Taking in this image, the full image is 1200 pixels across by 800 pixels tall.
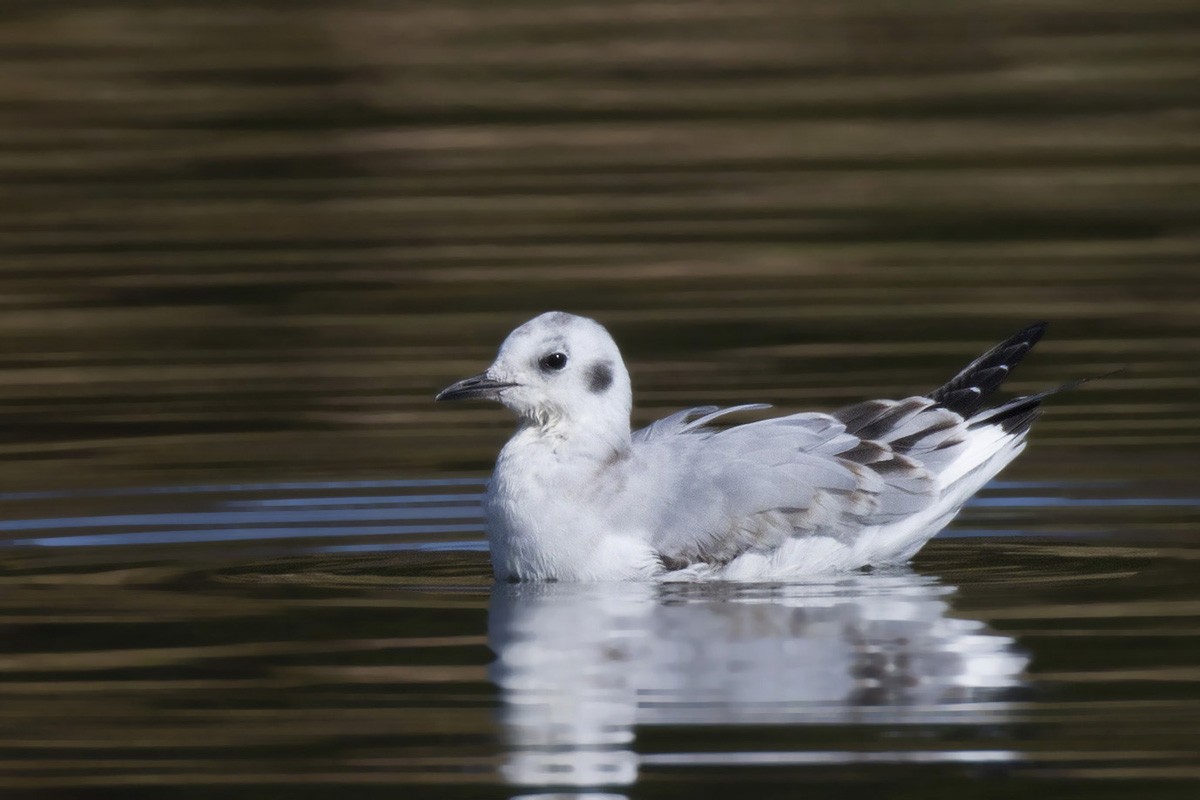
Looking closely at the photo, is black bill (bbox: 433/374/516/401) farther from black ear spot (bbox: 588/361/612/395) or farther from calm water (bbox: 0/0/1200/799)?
calm water (bbox: 0/0/1200/799)

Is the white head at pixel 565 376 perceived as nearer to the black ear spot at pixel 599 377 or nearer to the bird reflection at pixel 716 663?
the black ear spot at pixel 599 377

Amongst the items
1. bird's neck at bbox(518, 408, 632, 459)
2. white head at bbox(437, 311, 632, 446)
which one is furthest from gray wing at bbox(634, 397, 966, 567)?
white head at bbox(437, 311, 632, 446)

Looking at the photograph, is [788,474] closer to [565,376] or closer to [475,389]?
[565,376]

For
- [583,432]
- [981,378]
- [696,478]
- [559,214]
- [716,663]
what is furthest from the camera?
[559,214]

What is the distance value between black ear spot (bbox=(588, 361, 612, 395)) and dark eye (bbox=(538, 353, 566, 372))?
0.33ft

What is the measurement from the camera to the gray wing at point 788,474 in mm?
9523

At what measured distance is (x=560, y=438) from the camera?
32.3ft

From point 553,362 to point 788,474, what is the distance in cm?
92

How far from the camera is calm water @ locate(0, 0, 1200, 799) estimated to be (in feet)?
25.0

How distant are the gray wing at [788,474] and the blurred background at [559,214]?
1258 millimetres

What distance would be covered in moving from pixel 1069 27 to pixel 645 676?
16326mm

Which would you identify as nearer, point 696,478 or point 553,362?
point 696,478

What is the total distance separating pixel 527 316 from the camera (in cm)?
1404

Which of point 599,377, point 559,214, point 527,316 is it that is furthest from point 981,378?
point 559,214
